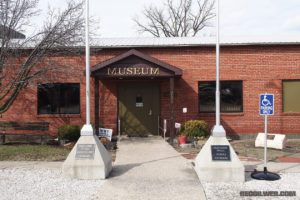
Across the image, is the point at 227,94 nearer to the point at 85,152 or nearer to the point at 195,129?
the point at 195,129

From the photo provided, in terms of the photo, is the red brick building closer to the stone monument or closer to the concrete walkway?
the concrete walkway

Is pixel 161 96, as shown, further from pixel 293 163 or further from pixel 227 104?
pixel 293 163

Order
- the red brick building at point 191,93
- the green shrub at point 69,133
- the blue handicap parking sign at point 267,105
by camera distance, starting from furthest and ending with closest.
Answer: the red brick building at point 191,93, the green shrub at point 69,133, the blue handicap parking sign at point 267,105

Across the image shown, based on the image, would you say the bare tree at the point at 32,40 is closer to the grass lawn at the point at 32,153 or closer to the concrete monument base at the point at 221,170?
the grass lawn at the point at 32,153

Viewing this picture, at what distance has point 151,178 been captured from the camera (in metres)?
6.98

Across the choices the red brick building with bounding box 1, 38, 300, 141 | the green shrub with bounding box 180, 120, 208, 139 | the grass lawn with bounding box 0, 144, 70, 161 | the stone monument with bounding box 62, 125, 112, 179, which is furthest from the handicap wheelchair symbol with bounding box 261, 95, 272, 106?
the red brick building with bounding box 1, 38, 300, 141

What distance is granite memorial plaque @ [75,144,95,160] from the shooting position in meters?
7.01

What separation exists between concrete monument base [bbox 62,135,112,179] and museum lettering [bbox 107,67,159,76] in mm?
5170

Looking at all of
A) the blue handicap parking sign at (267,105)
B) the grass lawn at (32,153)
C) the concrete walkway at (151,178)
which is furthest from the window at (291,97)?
the grass lawn at (32,153)

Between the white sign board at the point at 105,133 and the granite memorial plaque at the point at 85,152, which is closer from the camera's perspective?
the granite memorial plaque at the point at 85,152

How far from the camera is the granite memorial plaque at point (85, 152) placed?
7.01 metres

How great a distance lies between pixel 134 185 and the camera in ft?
21.2

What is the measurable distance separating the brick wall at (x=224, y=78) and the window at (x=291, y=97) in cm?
29

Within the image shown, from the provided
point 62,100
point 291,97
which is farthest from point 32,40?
point 291,97
